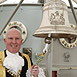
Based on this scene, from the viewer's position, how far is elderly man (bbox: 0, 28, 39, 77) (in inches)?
39.4

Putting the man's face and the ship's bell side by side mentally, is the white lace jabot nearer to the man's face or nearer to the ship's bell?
the man's face

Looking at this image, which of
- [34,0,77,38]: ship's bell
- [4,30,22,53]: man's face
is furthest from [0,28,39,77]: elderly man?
[34,0,77,38]: ship's bell

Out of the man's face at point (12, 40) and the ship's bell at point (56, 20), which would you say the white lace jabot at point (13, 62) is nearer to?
the man's face at point (12, 40)

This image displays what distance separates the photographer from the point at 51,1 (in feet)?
3.19

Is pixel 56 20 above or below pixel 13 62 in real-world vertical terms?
above

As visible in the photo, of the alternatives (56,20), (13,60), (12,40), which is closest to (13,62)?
(13,60)

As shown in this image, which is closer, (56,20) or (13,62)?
(56,20)

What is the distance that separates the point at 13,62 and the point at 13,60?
0.02 m

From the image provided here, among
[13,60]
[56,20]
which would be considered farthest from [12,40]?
[56,20]

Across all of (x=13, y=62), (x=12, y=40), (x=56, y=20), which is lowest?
(x=13, y=62)

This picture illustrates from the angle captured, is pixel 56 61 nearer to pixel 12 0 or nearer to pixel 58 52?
pixel 58 52

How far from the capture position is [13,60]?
3.46 ft

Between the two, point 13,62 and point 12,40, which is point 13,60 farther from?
point 12,40

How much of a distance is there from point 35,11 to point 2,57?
1.91 m
